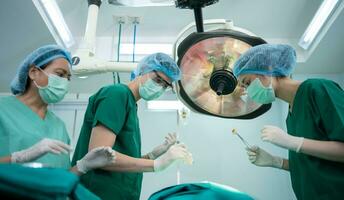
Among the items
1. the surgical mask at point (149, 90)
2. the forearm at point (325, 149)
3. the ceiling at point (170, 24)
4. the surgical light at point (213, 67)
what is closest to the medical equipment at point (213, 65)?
the surgical light at point (213, 67)

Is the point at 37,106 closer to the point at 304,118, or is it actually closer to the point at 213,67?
the point at 213,67

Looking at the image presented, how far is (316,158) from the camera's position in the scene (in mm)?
1276

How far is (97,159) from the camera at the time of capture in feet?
3.92

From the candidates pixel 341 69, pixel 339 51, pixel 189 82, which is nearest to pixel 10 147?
pixel 189 82

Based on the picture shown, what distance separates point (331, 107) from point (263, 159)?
0.57 metres

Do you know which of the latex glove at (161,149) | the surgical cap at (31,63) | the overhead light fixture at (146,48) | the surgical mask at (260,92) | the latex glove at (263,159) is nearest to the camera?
the surgical mask at (260,92)

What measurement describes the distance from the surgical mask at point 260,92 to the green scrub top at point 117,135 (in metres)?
0.54

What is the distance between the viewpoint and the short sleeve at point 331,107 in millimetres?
1169

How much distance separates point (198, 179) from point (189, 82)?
1254 mm

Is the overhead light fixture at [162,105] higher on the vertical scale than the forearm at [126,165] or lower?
lower

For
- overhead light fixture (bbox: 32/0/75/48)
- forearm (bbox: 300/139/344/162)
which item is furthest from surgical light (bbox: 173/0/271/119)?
overhead light fixture (bbox: 32/0/75/48)

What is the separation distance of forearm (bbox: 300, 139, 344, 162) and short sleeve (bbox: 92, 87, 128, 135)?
28.2 inches

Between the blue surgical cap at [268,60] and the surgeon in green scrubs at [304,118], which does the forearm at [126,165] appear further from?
the blue surgical cap at [268,60]

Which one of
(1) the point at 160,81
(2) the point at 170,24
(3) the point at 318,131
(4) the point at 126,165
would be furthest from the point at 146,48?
(3) the point at 318,131
